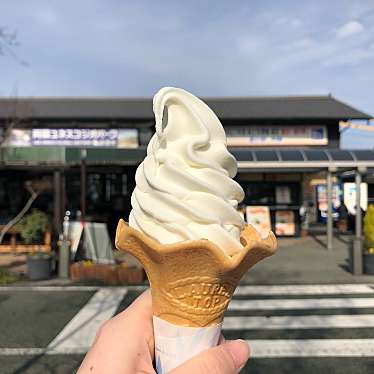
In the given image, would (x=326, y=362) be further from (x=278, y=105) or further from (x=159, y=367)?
(x=278, y=105)

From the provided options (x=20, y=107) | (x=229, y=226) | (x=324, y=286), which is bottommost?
(x=324, y=286)

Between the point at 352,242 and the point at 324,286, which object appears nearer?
the point at 324,286

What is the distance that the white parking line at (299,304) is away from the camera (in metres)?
6.81

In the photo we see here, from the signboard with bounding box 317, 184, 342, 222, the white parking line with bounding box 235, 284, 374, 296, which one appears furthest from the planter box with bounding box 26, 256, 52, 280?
the signboard with bounding box 317, 184, 342, 222

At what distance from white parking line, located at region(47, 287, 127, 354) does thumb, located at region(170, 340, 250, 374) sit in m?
3.68

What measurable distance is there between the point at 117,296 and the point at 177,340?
227 inches

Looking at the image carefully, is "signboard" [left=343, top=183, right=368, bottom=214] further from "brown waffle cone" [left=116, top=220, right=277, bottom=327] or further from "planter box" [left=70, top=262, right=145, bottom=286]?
"brown waffle cone" [left=116, top=220, right=277, bottom=327]

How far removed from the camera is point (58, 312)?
6.67 m

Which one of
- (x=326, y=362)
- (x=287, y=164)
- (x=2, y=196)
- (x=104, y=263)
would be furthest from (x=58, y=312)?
(x=2, y=196)

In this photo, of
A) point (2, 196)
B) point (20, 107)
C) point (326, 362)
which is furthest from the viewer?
point (20, 107)

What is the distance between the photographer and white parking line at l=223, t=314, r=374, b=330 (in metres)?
5.87

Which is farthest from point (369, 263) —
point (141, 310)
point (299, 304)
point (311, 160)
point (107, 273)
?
point (141, 310)

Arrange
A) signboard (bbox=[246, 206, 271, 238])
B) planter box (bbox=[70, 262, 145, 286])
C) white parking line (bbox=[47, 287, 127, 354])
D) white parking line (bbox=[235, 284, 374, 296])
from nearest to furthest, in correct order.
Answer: white parking line (bbox=[47, 287, 127, 354])
white parking line (bbox=[235, 284, 374, 296])
planter box (bbox=[70, 262, 145, 286])
signboard (bbox=[246, 206, 271, 238])

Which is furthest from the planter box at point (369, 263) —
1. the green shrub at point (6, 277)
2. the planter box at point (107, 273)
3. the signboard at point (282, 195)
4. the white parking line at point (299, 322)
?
the green shrub at point (6, 277)
